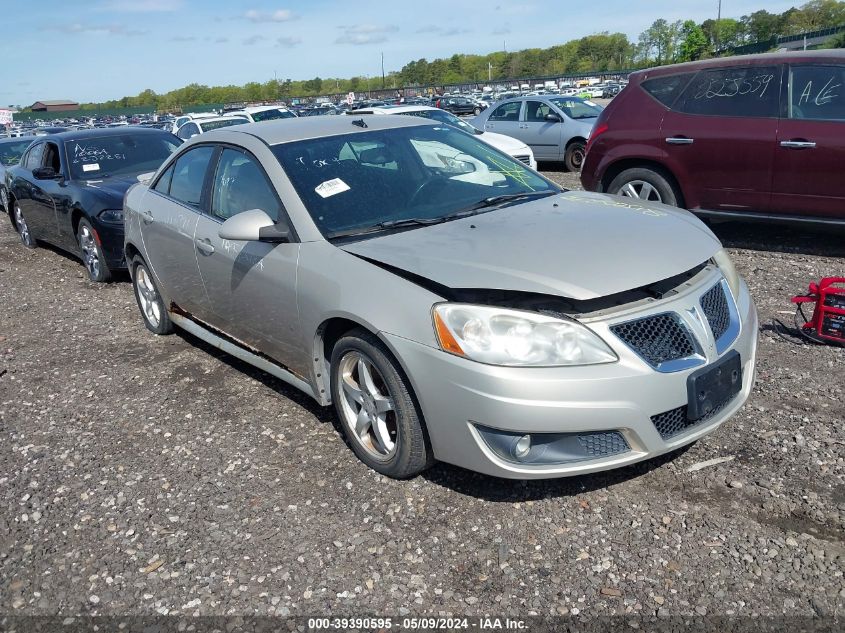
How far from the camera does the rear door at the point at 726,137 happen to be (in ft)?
22.1

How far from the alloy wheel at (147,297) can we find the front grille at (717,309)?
4162 millimetres

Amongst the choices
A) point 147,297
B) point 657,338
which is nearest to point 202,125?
point 147,297

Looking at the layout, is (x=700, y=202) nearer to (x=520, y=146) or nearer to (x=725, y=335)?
(x=725, y=335)

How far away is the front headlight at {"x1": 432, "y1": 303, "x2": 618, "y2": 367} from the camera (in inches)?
114

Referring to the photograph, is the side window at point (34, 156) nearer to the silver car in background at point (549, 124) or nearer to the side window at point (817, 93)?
the side window at point (817, 93)

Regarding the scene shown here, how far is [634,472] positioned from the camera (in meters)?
3.46

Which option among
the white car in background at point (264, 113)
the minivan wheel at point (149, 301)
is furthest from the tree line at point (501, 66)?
the minivan wheel at point (149, 301)

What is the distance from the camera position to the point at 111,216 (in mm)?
7520

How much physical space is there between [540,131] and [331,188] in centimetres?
1177

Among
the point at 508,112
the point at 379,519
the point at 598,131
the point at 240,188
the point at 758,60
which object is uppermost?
the point at 758,60

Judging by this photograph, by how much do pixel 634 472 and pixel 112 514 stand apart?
2.49 m

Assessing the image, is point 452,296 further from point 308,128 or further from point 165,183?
point 165,183

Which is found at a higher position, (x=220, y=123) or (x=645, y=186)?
(x=220, y=123)

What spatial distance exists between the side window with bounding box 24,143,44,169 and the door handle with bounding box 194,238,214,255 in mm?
5806
